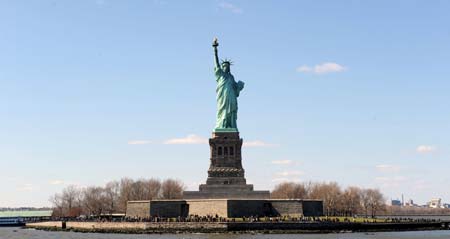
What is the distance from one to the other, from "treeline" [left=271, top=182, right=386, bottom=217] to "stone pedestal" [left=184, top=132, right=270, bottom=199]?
2461cm

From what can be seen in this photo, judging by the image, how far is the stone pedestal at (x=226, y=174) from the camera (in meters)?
82.4


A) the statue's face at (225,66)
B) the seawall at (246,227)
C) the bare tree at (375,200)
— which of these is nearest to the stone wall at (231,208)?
the seawall at (246,227)

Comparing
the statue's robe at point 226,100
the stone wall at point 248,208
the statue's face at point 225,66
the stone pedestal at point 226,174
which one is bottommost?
the stone wall at point 248,208

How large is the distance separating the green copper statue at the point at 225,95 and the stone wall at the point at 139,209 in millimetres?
13316

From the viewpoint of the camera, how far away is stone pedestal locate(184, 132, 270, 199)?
82.4 meters

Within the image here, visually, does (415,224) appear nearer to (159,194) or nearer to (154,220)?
(154,220)

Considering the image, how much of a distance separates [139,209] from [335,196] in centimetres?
3952

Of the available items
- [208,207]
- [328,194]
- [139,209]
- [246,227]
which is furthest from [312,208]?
[328,194]

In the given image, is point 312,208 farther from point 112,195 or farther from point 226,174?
point 112,195

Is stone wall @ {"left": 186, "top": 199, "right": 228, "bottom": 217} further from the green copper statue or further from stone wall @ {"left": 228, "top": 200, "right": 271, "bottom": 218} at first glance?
the green copper statue

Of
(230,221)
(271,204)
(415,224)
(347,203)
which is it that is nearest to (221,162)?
(271,204)

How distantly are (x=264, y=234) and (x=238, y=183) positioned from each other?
17.9 meters

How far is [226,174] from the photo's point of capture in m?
85.5

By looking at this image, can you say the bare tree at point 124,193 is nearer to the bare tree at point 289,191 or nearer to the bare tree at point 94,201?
the bare tree at point 94,201
